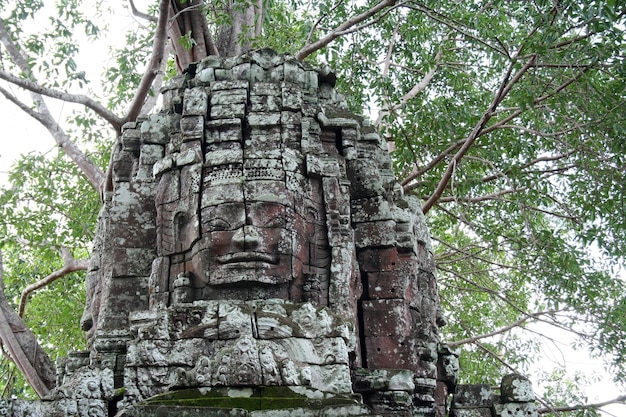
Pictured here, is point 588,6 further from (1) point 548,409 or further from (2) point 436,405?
(1) point 548,409

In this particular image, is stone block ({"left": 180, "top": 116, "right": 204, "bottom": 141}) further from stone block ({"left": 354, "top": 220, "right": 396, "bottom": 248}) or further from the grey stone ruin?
stone block ({"left": 354, "top": 220, "right": 396, "bottom": 248})

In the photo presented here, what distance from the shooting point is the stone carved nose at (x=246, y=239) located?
7035mm

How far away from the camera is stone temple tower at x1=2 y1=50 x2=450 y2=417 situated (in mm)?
6215

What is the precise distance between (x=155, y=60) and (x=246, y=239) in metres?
5.09

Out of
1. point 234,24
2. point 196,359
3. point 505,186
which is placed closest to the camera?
point 196,359

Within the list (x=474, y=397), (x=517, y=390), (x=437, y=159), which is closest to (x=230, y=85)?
(x=474, y=397)

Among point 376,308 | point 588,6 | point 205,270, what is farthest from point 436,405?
point 588,6

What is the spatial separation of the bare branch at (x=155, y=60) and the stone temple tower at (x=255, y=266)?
247 cm

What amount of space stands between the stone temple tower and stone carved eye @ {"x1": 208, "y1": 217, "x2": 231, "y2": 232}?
0.03 feet

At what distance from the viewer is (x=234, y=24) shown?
1277 cm

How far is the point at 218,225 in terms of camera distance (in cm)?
722

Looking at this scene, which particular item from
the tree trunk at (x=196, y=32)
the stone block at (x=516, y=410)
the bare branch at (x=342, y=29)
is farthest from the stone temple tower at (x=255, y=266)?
the bare branch at (x=342, y=29)

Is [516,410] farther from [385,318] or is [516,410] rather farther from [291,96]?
[291,96]

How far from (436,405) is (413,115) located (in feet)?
16.3
